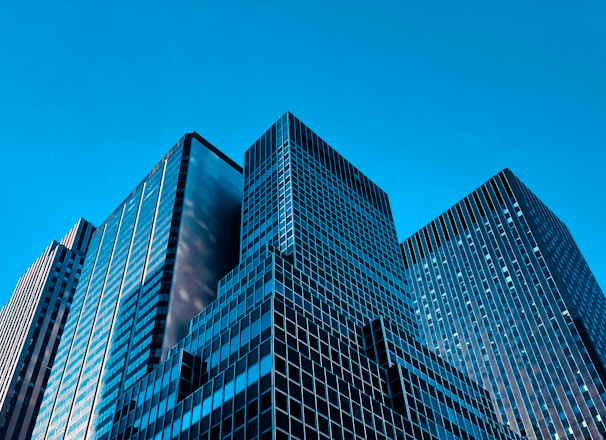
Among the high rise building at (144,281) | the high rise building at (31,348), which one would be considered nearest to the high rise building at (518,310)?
the high rise building at (144,281)

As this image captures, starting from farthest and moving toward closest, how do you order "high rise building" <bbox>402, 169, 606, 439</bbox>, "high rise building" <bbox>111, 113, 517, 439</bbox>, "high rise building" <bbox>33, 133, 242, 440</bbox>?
"high rise building" <bbox>402, 169, 606, 439</bbox> → "high rise building" <bbox>33, 133, 242, 440</bbox> → "high rise building" <bbox>111, 113, 517, 439</bbox>

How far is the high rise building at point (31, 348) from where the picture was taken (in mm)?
153500

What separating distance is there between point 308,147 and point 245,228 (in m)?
27.9

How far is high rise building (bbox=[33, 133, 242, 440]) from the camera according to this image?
10981 cm

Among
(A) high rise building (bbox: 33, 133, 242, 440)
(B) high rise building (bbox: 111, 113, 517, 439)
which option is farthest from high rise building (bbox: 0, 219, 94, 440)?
(B) high rise building (bbox: 111, 113, 517, 439)

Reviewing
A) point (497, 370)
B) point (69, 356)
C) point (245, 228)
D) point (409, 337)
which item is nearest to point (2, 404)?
point (69, 356)

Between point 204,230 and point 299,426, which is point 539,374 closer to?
point 204,230

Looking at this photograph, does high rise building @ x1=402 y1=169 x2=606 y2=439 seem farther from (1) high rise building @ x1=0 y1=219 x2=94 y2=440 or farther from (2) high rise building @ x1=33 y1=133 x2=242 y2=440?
(1) high rise building @ x1=0 y1=219 x2=94 y2=440

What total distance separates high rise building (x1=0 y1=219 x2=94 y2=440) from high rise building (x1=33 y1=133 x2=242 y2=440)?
25.3 m

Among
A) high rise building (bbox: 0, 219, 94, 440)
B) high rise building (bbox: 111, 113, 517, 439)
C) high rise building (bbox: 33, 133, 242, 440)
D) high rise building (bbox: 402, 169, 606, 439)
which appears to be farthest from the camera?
high rise building (bbox: 0, 219, 94, 440)

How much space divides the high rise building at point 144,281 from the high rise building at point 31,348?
25.3 m

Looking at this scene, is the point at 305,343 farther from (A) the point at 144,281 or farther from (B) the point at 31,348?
(B) the point at 31,348

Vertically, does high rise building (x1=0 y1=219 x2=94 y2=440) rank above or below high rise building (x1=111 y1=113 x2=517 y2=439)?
above

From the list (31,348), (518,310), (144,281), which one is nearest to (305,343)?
(144,281)
